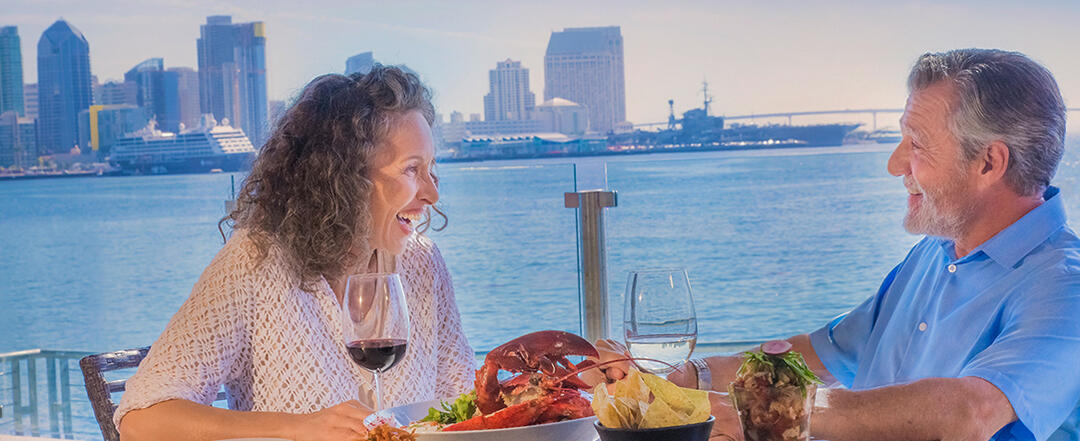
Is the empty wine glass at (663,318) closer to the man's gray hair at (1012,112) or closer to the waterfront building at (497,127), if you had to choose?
the man's gray hair at (1012,112)

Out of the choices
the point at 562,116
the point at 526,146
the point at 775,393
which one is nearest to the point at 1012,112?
the point at 775,393

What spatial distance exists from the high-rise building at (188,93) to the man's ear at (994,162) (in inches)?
1413

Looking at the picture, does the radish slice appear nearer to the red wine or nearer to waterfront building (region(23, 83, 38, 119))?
the red wine

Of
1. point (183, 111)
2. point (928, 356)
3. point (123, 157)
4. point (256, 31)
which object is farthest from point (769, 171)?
point (928, 356)

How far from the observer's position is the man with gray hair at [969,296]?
152 centimetres

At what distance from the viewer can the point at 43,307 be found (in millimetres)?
29531

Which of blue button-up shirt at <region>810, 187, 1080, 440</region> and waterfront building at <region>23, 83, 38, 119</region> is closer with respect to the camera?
blue button-up shirt at <region>810, 187, 1080, 440</region>

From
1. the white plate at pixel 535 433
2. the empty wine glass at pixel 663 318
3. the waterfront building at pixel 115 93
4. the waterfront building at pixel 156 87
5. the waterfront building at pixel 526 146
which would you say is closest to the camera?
the white plate at pixel 535 433

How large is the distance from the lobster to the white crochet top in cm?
48

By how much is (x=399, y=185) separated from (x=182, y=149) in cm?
3613

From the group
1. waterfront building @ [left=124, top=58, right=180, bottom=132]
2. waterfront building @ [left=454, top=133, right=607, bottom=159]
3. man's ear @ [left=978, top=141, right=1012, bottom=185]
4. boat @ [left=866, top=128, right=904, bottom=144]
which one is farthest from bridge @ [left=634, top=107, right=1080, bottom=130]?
man's ear @ [left=978, top=141, right=1012, bottom=185]

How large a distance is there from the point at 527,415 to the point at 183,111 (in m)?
37.9

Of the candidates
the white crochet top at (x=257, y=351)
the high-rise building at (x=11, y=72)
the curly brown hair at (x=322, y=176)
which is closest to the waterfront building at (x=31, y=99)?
the high-rise building at (x=11, y=72)

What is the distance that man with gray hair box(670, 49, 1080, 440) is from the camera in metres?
1.52
